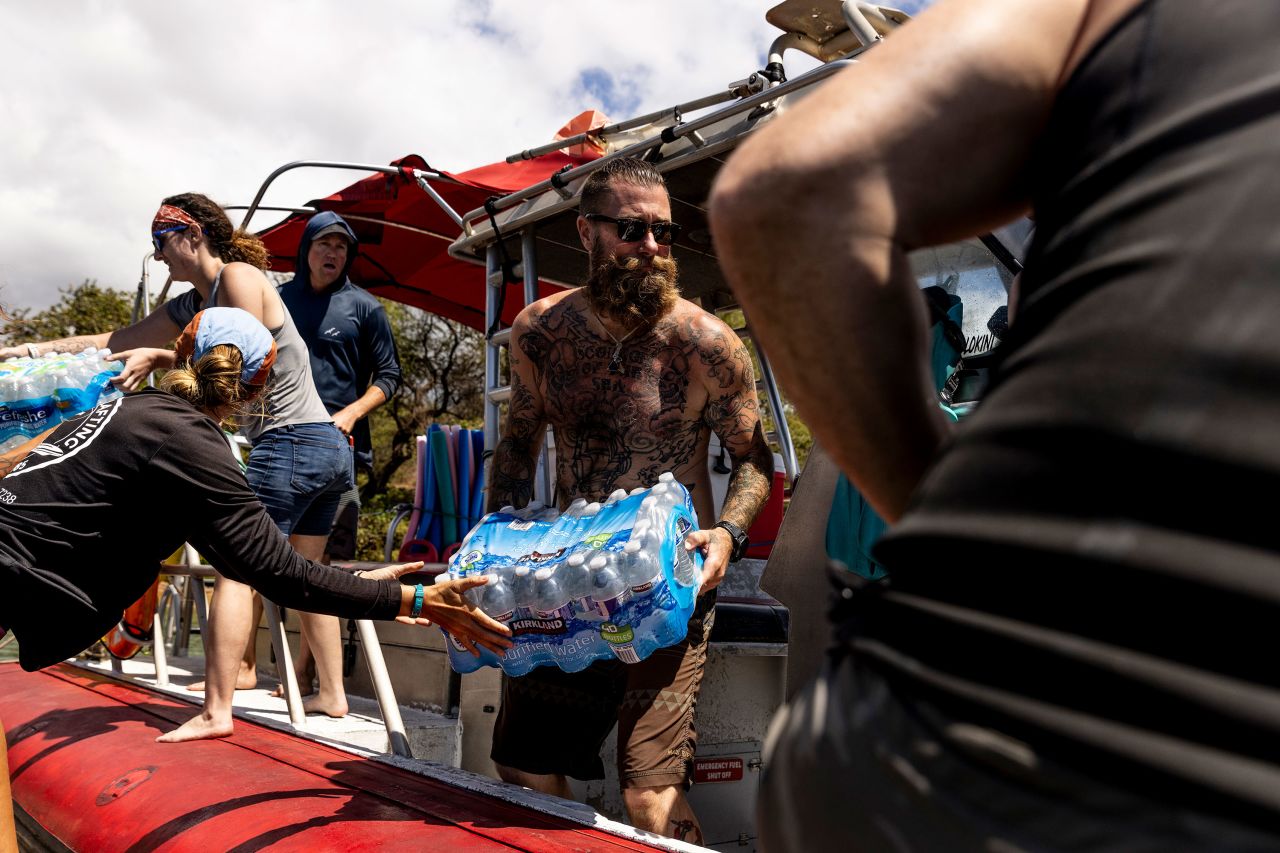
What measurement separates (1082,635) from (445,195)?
5.76 m

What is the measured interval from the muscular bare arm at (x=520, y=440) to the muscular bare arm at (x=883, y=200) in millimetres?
2451

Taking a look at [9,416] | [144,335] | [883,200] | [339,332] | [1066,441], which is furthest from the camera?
[339,332]

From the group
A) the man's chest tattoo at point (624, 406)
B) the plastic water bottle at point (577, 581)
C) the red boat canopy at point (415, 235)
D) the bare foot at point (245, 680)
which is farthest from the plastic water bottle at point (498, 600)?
the red boat canopy at point (415, 235)

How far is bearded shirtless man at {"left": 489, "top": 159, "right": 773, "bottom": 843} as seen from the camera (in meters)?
2.89

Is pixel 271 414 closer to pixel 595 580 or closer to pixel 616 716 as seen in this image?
pixel 616 716

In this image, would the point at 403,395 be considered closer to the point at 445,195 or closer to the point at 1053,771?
the point at 445,195

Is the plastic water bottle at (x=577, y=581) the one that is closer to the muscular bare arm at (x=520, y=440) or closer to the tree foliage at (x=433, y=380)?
the muscular bare arm at (x=520, y=440)

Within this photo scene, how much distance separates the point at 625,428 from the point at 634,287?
0.44m

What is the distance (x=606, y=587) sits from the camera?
2.46 m

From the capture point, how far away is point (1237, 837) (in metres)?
0.59

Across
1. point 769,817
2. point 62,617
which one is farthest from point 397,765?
point 769,817

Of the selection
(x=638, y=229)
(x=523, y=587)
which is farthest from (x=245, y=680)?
(x=638, y=229)

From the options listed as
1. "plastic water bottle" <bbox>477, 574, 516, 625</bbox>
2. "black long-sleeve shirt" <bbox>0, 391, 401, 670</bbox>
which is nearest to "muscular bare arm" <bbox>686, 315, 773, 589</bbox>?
"plastic water bottle" <bbox>477, 574, 516, 625</bbox>

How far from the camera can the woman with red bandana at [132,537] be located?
7.94 ft
